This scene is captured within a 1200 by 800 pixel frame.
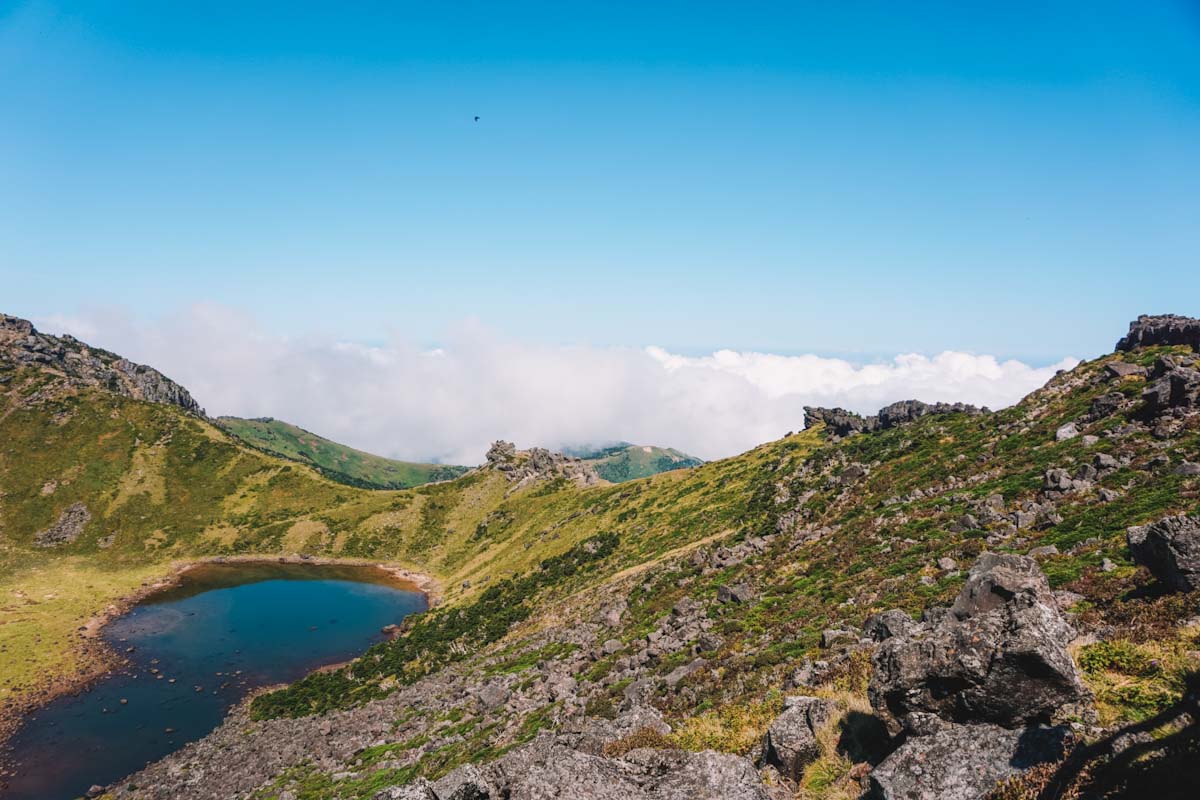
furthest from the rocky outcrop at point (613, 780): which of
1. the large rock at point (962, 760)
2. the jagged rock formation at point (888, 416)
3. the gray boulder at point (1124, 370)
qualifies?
the jagged rock formation at point (888, 416)

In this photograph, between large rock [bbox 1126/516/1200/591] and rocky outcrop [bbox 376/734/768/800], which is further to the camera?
large rock [bbox 1126/516/1200/591]

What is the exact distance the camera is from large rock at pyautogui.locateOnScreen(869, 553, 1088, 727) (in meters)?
11.8

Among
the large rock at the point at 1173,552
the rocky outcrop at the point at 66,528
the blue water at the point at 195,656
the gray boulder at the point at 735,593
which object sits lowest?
the blue water at the point at 195,656

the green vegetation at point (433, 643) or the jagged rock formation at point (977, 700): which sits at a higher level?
the jagged rock formation at point (977, 700)

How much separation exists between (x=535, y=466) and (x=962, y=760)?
5835 inches

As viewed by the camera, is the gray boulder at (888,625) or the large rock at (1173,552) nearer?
the large rock at (1173,552)

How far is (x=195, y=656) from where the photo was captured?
81.2 m

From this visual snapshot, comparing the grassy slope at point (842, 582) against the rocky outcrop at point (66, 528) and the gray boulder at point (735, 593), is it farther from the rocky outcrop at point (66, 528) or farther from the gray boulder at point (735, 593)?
the rocky outcrop at point (66, 528)

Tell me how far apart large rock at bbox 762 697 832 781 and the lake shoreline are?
8060 cm

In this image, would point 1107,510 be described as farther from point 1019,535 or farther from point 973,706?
point 973,706

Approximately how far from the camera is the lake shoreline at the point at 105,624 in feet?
209

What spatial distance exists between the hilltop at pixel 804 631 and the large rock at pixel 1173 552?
0.10 meters

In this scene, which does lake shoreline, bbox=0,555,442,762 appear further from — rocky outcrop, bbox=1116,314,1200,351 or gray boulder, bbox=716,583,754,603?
rocky outcrop, bbox=1116,314,1200,351

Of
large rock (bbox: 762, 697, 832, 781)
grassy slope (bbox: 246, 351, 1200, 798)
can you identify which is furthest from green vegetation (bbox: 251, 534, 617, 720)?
large rock (bbox: 762, 697, 832, 781)
